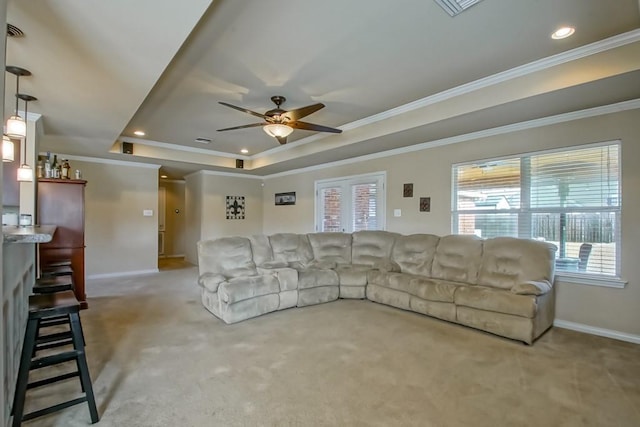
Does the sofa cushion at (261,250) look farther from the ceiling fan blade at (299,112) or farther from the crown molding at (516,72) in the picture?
the crown molding at (516,72)

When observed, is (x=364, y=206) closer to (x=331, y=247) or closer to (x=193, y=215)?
(x=331, y=247)

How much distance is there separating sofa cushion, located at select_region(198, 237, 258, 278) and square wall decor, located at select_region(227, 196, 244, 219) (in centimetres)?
378

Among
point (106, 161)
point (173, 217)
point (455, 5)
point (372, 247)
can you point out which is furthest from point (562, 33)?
point (173, 217)

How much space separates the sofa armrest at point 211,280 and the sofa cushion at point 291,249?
1016 millimetres

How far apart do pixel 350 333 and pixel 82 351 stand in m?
2.32

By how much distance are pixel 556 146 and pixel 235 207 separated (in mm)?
6702

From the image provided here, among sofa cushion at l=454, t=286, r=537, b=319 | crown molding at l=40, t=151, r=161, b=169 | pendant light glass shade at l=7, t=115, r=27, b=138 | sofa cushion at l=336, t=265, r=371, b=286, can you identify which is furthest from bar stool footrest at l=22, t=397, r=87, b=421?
crown molding at l=40, t=151, r=161, b=169

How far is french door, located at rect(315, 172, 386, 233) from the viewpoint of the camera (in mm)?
5746

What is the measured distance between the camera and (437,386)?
2305 mm

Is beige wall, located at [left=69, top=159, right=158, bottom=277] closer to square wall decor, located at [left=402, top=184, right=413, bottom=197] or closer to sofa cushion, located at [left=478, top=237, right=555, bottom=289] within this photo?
square wall decor, located at [left=402, top=184, right=413, bottom=197]

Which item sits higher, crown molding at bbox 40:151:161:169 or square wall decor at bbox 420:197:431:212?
crown molding at bbox 40:151:161:169

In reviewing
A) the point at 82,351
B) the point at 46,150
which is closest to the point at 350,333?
the point at 82,351

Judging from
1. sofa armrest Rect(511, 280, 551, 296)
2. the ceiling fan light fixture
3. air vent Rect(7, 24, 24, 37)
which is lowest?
sofa armrest Rect(511, 280, 551, 296)

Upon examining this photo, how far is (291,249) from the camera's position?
4.95 meters
